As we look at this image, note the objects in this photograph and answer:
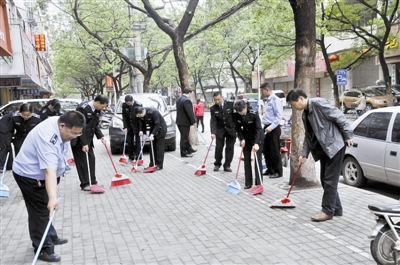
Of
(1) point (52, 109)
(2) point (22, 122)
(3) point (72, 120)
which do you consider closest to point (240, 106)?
(3) point (72, 120)

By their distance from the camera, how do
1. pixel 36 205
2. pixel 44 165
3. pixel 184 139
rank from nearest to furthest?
pixel 44 165 → pixel 36 205 → pixel 184 139

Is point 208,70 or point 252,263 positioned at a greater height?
point 208,70

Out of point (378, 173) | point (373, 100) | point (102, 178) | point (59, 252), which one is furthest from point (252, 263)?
point (373, 100)

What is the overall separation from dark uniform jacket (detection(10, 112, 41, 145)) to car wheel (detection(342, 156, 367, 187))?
663 cm

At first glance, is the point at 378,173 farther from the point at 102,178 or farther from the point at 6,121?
the point at 6,121

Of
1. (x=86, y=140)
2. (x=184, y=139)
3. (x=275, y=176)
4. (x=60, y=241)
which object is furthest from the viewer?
(x=184, y=139)

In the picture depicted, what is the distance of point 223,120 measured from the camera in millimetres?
9094

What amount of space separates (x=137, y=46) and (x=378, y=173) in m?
14.3

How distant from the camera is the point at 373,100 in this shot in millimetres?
24250

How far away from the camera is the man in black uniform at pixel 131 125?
419 inches

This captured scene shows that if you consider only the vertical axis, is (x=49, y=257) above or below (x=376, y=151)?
below

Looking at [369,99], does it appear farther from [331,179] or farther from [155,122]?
[331,179]

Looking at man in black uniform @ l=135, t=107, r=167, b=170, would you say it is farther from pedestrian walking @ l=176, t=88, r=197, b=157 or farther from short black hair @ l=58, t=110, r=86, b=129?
short black hair @ l=58, t=110, r=86, b=129

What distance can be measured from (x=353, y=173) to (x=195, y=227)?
12.4 feet
